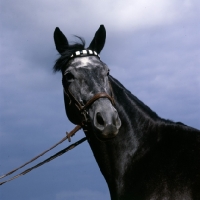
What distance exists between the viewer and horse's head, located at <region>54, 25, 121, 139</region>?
18.4ft

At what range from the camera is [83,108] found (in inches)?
242

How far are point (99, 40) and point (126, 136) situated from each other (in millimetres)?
2244

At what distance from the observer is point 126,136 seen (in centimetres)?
613

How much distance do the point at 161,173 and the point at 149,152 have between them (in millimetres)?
484

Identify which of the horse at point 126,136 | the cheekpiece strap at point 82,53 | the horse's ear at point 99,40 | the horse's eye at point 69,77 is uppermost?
the horse's ear at point 99,40

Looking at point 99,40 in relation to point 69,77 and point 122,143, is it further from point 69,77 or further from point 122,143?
point 122,143

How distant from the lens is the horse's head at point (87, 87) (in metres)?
5.62

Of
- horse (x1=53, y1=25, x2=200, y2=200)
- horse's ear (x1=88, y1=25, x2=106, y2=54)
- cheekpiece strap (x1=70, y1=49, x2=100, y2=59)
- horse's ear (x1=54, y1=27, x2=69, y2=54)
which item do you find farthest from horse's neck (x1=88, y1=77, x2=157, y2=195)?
horse's ear (x1=54, y1=27, x2=69, y2=54)

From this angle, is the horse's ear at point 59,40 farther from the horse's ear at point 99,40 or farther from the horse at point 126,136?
the horse's ear at point 99,40

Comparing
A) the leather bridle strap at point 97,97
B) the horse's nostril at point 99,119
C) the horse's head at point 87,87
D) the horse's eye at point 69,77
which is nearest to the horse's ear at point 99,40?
the horse's head at point 87,87

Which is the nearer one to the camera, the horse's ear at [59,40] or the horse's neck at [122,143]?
the horse's neck at [122,143]

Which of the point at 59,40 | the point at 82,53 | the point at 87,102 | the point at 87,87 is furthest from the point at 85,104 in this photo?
the point at 59,40

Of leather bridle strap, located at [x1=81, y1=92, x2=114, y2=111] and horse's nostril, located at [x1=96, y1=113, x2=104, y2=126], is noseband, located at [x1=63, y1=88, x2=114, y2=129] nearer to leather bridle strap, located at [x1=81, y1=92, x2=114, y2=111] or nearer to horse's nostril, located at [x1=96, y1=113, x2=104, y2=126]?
leather bridle strap, located at [x1=81, y1=92, x2=114, y2=111]

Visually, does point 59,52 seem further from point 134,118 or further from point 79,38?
point 134,118
